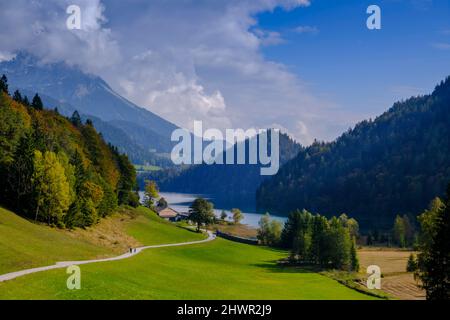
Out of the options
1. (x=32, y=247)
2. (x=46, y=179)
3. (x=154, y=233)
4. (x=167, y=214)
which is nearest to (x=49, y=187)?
(x=46, y=179)

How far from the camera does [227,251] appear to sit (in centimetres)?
11050

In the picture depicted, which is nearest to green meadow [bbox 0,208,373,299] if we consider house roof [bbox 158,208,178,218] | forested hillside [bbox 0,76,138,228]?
forested hillside [bbox 0,76,138,228]

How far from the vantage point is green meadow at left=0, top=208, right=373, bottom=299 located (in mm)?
37884

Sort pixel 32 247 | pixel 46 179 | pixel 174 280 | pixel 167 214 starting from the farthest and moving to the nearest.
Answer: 1. pixel 167 214
2. pixel 46 179
3. pixel 174 280
4. pixel 32 247

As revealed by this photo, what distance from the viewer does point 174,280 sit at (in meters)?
58.2

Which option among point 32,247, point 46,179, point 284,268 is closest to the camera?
point 32,247

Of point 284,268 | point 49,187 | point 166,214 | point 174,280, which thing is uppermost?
point 49,187

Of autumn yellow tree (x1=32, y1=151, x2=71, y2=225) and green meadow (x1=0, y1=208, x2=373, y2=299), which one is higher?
autumn yellow tree (x1=32, y1=151, x2=71, y2=225)

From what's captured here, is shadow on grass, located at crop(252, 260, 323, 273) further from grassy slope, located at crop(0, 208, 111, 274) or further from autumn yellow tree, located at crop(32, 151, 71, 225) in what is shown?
autumn yellow tree, located at crop(32, 151, 71, 225)

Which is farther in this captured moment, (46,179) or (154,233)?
(154,233)

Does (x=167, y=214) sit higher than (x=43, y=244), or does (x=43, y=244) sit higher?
(x=43, y=244)

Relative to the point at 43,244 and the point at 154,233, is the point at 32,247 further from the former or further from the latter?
the point at 154,233
